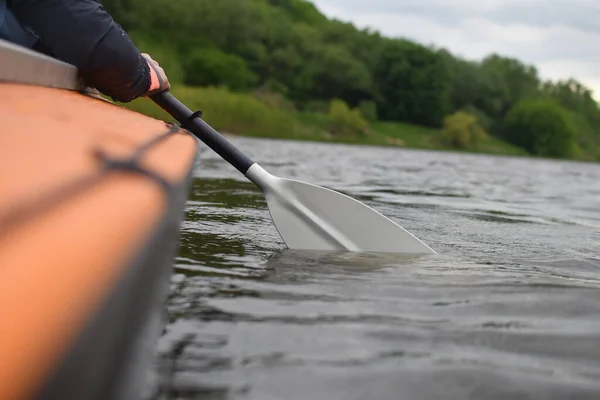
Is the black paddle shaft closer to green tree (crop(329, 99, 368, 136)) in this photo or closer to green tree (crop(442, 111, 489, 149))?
green tree (crop(329, 99, 368, 136))

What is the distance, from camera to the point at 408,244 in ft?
8.15

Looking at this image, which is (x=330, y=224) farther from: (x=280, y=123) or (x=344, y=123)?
(x=344, y=123)

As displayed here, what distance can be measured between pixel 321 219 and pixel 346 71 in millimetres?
52486

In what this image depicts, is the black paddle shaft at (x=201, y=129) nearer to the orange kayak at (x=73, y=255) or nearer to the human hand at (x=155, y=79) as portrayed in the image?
the human hand at (x=155, y=79)

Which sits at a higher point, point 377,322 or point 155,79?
point 155,79

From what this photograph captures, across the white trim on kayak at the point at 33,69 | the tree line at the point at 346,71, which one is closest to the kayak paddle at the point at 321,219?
the white trim on kayak at the point at 33,69

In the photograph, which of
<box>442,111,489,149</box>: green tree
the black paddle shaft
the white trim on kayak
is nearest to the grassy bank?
<box>442,111,489,149</box>: green tree

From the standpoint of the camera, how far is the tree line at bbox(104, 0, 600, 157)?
46.1 metres

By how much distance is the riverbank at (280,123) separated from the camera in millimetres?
29469

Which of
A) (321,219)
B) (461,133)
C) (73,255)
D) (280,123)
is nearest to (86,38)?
(321,219)

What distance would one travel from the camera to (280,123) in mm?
33375

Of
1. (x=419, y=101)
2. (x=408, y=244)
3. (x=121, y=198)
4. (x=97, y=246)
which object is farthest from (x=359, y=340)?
(x=419, y=101)

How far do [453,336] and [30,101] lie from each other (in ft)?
3.11

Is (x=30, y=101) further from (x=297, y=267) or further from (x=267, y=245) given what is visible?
(x=267, y=245)
